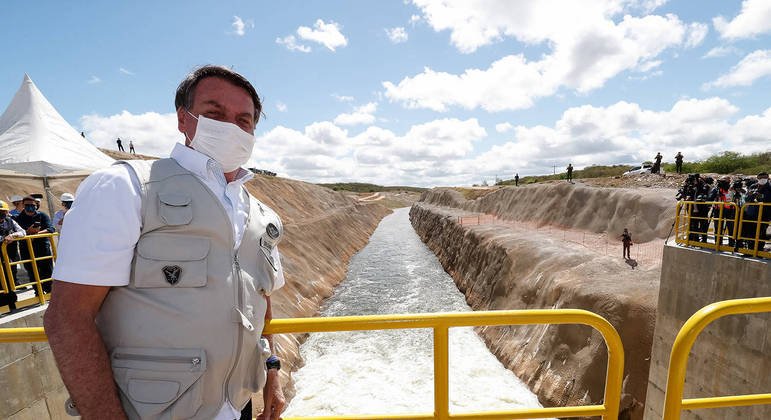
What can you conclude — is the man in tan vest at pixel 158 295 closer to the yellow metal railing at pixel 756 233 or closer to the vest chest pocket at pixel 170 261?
the vest chest pocket at pixel 170 261

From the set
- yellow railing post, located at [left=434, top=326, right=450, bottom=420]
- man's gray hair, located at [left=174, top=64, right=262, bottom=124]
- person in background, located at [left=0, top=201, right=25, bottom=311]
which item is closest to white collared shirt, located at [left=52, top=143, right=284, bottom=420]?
man's gray hair, located at [left=174, top=64, right=262, bottom=124]

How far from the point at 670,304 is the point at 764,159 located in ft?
190

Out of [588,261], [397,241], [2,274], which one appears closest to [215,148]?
[2,274]

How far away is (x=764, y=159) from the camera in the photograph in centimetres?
4656

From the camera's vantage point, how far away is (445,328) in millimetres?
2514

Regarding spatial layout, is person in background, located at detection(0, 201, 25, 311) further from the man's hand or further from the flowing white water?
the flowing white water

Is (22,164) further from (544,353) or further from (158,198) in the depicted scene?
(544,353)

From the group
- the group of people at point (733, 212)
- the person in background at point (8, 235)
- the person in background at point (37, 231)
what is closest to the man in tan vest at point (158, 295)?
the person in background at point (8, 235)

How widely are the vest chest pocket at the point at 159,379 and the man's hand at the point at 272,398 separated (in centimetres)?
68

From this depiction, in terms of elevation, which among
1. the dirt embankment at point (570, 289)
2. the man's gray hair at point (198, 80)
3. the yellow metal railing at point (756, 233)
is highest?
the man's gray hair at point (198, 80)

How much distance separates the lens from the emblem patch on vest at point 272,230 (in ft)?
7.11

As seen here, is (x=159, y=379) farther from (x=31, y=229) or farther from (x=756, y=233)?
(x=756, y=233)

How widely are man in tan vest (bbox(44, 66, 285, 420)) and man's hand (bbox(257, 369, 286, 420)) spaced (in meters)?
0.27

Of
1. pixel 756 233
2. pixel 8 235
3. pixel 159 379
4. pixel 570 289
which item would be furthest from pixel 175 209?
pixel 570 289
